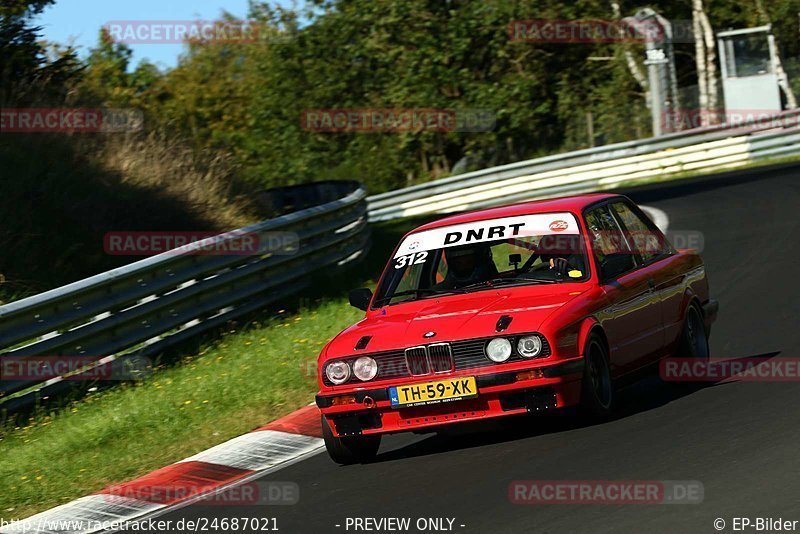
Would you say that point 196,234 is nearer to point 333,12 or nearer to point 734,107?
point 734,107

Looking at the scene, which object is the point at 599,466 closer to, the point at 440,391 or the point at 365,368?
the point at 440,391

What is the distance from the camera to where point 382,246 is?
62.2 ft

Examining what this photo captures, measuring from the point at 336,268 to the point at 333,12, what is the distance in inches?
1030

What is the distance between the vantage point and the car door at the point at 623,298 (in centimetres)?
796

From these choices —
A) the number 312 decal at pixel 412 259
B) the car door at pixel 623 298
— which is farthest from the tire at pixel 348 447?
the car door at pixel 623 298

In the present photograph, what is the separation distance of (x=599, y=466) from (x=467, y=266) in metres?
2.37

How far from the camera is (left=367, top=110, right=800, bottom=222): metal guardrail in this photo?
1024 inches

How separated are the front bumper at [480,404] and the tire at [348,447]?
0.47 ft

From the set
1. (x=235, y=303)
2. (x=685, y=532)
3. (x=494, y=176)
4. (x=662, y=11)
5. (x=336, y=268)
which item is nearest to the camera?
(x=685, y=532)

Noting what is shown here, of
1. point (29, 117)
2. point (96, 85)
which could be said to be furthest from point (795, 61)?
point (29, 117)
